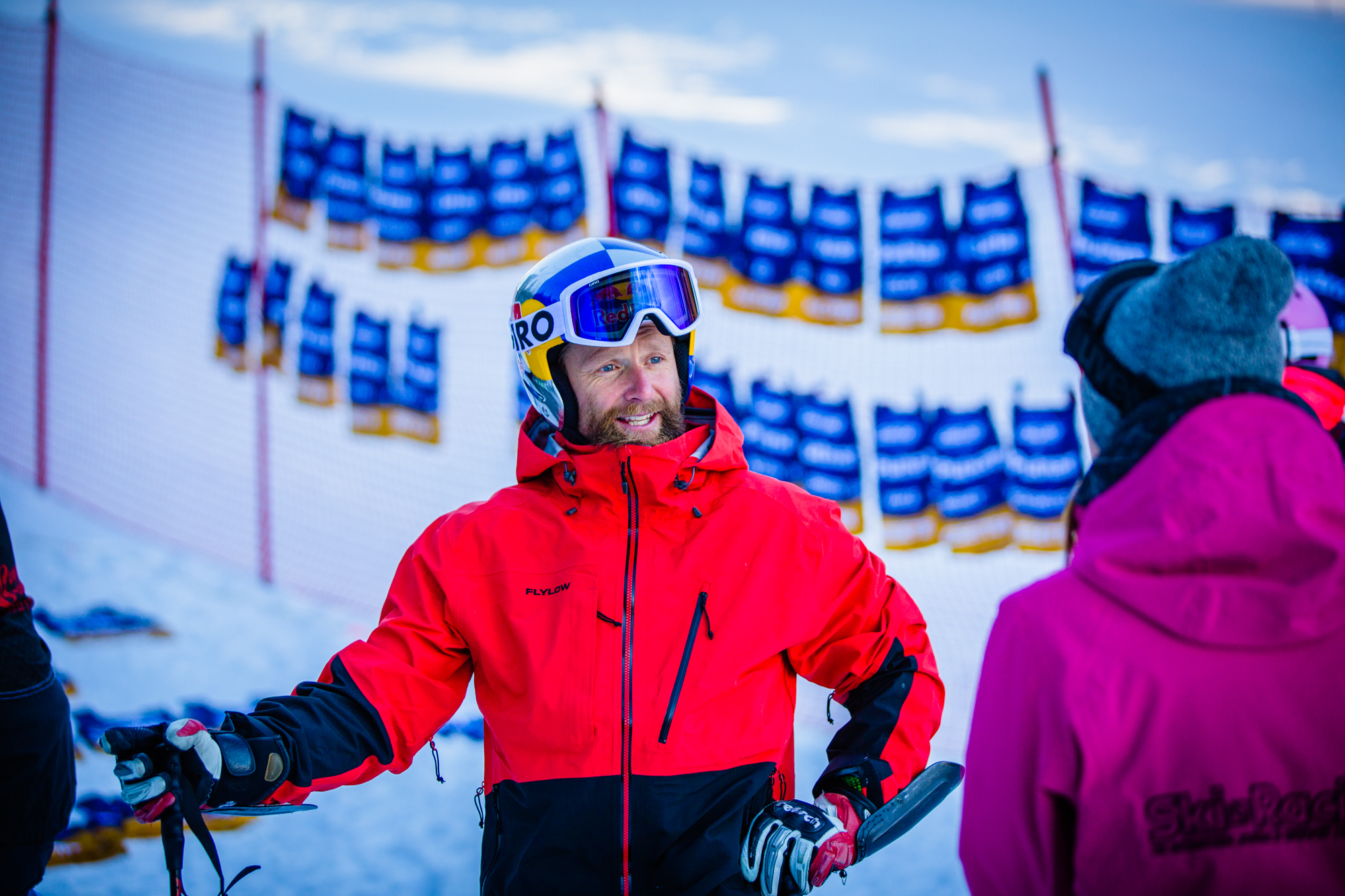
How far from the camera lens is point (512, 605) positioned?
92.1 inches

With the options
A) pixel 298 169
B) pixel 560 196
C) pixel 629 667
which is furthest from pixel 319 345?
pixel 629 667

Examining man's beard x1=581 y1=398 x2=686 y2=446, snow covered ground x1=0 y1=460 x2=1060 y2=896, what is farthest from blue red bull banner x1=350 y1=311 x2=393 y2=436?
man's beard x1=581 y1=398 x2=686 y2=446

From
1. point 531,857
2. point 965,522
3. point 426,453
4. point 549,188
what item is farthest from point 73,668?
point 965,522

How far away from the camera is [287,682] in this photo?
20.7 ft

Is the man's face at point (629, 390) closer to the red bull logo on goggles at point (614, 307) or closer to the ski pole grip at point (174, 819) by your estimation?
the red bull logo on goggles at point (614, 307)

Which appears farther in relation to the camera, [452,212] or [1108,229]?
[452,212]

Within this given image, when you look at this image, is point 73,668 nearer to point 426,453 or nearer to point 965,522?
point 426,453

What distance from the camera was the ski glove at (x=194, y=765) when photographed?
71.5 inches

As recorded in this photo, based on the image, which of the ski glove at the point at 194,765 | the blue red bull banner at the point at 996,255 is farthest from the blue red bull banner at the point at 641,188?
the ski glove at the point at 194,765

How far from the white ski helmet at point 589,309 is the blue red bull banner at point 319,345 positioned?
5516mm

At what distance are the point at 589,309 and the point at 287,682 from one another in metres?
4.87

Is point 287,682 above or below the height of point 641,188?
below

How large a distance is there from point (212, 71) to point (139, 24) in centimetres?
118

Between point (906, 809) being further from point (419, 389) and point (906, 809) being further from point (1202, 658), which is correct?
point (419, 389)
